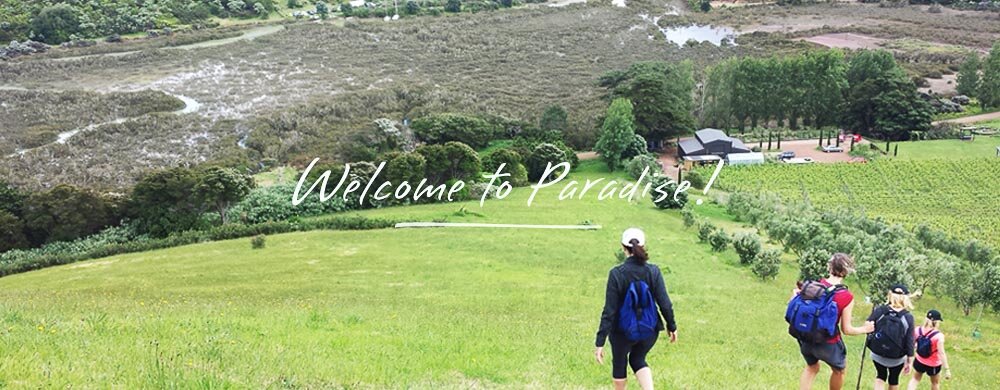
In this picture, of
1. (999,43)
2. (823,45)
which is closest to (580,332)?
(999,43)

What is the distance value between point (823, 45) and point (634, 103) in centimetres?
6665

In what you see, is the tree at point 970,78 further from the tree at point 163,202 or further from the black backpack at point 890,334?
the black backpack at point 890,334

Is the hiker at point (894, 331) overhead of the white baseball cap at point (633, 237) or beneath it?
beneath

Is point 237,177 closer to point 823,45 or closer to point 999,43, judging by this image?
point 999,43

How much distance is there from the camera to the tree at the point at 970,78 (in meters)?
89.7

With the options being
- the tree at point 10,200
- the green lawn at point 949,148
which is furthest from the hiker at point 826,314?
the green lawn at point 949,148

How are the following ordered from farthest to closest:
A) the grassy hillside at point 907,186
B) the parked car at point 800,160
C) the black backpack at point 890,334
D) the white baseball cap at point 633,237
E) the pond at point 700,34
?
the pond at point 700,34 < the parked car at point 800,160 < the grassy hillside at point 907,186 < the black backpack at point 890,334 < the white baseball cap at point 633,237

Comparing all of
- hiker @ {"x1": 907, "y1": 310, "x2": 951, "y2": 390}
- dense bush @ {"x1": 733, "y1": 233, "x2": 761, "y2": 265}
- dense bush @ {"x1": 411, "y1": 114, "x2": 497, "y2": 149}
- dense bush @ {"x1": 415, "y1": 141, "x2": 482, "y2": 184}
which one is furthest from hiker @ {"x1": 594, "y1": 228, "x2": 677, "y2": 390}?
dense bush @ {"x1": 411, "y1": 114, "x2": 497, "y2": 149}

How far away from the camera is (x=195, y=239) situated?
41.8 m

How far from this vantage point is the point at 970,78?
9031 centimetres

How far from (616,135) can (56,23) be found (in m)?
104

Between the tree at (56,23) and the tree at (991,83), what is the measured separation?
138924 millimetres

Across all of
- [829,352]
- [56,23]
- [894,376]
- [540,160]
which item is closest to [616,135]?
[540,160]

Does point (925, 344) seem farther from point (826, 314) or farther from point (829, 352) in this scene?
point (826, 314)
